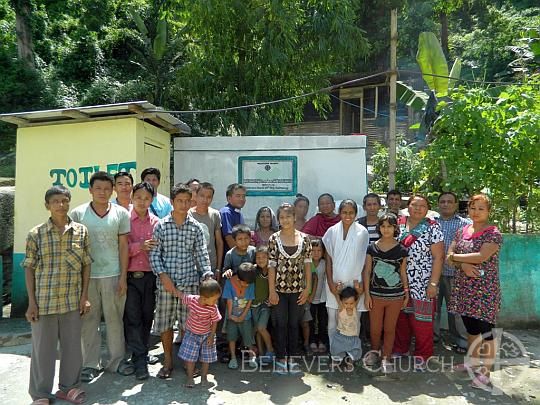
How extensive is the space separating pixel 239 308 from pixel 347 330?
97 cm

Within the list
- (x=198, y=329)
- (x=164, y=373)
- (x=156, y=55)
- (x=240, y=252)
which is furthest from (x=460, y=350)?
(x=156, y=55)

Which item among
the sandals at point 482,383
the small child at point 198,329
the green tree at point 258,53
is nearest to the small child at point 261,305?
the small child at point 198,329

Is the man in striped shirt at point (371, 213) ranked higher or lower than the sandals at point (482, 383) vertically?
higher

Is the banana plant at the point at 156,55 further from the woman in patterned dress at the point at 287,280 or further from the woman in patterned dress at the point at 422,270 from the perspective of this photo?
the woman in patterned dress at the point at 422,270

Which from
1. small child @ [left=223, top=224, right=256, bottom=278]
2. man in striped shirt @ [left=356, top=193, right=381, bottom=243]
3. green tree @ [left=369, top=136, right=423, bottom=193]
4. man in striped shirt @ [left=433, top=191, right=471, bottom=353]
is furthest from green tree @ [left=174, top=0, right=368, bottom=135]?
small child @ [left=223, top=224, right=256, bottom=278]

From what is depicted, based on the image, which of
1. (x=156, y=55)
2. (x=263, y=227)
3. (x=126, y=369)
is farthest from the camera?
(x=156, y=55)

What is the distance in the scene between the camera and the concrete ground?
3346mm

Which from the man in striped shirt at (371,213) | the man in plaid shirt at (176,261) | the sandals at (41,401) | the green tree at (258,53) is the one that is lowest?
the sandals at (41,401)

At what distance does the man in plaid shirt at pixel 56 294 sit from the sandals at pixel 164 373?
0.60m

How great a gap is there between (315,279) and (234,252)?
82 cm

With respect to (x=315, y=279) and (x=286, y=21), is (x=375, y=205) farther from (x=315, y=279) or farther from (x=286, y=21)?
(x=286, y=21)

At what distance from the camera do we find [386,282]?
3736 mm

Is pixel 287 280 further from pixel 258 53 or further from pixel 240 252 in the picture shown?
pixel 258 53

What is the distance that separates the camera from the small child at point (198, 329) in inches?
135
